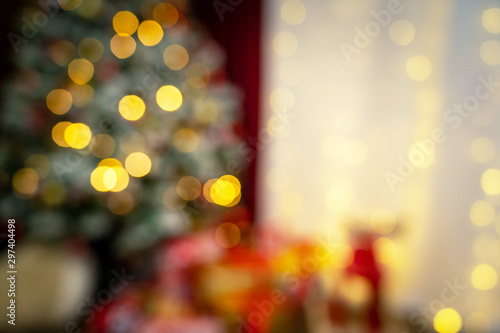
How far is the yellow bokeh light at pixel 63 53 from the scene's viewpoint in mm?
1723

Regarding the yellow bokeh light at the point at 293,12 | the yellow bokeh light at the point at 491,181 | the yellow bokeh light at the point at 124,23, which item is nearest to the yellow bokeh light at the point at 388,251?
the yellow bokeh light at the point at 491,181

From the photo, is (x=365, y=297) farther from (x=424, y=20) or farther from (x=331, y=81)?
(x=424, y=20)

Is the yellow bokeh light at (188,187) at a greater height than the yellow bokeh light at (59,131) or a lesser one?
lesser

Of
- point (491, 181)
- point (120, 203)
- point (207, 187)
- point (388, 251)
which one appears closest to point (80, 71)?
point (120, 203)

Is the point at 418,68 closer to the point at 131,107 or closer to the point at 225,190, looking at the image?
the point at 225,190

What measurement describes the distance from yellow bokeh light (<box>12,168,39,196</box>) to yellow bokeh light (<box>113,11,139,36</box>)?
0.88 metres

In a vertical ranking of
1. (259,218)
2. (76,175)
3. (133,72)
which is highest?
(133,72)

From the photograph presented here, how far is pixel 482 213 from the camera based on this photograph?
5.57 feet

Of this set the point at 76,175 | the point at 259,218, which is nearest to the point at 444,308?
the point at 259,218

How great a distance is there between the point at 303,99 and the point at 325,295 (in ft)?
4.22

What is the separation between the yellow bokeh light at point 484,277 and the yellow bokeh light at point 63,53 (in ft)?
7.87

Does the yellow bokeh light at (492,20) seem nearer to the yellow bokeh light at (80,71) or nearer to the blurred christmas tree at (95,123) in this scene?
the blurred christmas tree at (95,123)

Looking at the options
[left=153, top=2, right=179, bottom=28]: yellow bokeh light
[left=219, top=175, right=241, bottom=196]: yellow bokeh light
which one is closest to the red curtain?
[left=219, top=175, right=241, bottom=196]: yellow bokeh light

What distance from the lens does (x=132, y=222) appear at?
180 centimetres
